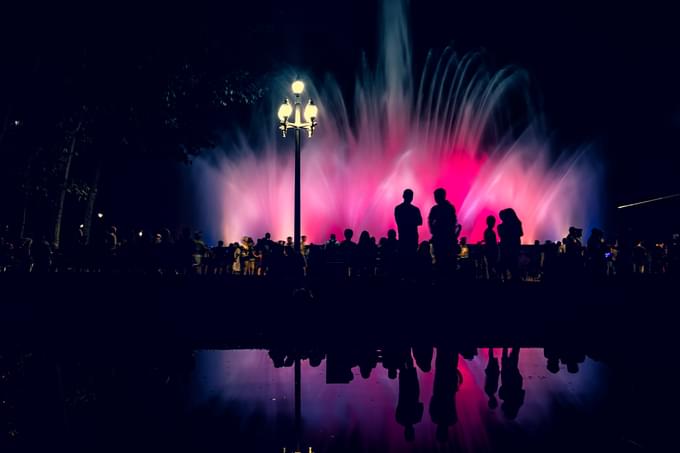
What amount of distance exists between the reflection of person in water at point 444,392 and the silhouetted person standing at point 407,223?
4.24m

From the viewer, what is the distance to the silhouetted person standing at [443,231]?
1105cm

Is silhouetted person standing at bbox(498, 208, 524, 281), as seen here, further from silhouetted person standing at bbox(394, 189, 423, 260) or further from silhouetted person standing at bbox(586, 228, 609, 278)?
silhouetted person standing at bbox(586, 228, 609, 278)

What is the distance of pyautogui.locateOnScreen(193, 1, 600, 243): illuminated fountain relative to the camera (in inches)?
1187

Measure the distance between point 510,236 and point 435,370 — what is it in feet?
23.6

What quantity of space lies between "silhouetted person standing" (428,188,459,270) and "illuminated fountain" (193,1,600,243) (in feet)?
58.4

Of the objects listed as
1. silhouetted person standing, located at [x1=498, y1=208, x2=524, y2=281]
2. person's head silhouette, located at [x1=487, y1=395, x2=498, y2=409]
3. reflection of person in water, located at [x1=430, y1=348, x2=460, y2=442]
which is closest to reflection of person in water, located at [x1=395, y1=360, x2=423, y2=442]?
reflection of person in water, located at [x1=430, y1=348, x2=460, y2=442]

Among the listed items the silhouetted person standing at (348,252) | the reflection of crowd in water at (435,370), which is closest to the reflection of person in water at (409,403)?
the reflection of crowd in water at (435,370)

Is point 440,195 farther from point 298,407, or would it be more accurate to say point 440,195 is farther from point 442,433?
point 442,433

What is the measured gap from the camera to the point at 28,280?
1388 cm

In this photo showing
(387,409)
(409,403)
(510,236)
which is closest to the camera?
(387,409)

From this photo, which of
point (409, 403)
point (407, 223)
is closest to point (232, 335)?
point (407, 223)

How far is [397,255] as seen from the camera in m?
12.1

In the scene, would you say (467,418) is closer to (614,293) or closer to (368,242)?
(614,293)

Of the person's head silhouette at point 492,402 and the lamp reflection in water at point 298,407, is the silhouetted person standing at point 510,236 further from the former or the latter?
the person's head silhouette at point 492,402
